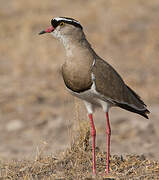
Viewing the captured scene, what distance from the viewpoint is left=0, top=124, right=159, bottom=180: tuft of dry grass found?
194 inches

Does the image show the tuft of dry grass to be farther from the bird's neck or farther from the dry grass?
the bird's neck

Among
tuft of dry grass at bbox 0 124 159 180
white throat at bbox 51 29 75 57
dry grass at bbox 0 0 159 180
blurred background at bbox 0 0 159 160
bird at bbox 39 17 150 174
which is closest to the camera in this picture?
bird at bbox 39 17 150 174

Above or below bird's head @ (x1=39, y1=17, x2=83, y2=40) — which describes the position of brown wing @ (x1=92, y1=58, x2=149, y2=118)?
below

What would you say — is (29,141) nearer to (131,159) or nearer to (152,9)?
(131,159)

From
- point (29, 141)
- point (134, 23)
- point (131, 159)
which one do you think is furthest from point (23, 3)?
point (131, 159)

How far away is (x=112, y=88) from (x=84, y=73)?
0.39 meters

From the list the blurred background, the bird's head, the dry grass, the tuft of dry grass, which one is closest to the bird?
the bird's head

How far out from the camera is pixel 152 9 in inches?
611

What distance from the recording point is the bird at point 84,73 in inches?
184

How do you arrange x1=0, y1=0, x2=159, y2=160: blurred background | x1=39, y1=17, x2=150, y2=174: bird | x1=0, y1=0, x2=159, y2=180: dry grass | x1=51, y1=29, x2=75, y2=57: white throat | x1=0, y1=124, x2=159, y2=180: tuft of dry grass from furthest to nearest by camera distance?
x1=0, y1=0, x2=159, y2=160: blurred background → x1=0, y1=0, x2=159, y2=180: dry grass → x1=0, y1=124, x2=159, y2=180: tuft of dry grass → x1=51, y1=29, x2=75, y2=57: white throat → x1=39, y1=17, x2=150, y2=174: bird

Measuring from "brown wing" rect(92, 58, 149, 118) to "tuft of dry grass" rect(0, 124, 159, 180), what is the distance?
587 millimetres

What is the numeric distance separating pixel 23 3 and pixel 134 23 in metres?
4.03

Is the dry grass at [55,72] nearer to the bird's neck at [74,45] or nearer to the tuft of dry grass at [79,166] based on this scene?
the tuft of dry grass at [79,166]

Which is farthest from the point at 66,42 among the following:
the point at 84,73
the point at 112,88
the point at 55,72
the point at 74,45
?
the point at 55,72
